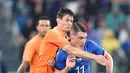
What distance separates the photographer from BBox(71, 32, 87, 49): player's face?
10727 millimetres

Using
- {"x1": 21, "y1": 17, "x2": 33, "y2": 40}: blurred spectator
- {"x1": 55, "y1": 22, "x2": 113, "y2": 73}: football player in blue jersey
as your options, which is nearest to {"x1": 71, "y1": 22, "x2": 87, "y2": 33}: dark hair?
{"x1": 55, "y1": 22, "x2": 113, "y2": 73}: football player in blue jersey

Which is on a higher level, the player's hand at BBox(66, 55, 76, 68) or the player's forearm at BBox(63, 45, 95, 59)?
the player's forearm at BBox(63, 45, 95, 59)

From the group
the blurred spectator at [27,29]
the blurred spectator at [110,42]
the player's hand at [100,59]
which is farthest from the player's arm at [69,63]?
the blurred spectator at [27,29]

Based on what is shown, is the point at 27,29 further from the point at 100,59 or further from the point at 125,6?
the point at 100,59

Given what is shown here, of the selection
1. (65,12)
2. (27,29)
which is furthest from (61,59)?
(27,29)

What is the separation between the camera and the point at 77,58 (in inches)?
433

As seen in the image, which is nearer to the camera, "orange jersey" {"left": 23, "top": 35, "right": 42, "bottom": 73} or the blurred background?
"orange jersey" {"left": 23, "top": 35, "right": 42, "bottom": 73}

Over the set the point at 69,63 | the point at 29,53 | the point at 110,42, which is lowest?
the point at 69,63

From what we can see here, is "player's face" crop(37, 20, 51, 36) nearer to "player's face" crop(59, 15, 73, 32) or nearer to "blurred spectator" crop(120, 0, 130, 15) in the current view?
"player's face" crop(59, 15, 73, 32)

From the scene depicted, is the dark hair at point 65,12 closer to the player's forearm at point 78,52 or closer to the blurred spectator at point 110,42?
the player's forearm at point 78,52

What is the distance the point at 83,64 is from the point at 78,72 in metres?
0.15

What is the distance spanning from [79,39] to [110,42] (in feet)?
28.5

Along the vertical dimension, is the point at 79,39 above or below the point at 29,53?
above

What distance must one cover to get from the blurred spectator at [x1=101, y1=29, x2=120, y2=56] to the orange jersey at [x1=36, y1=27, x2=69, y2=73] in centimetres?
709
